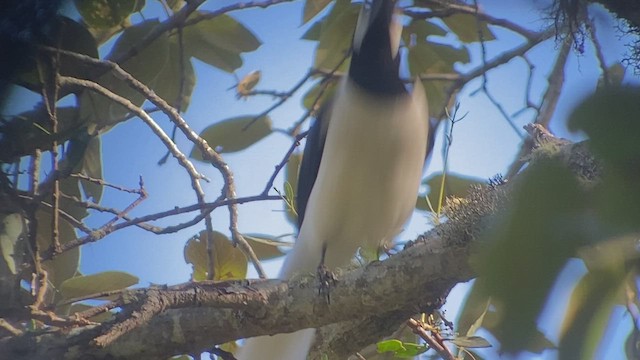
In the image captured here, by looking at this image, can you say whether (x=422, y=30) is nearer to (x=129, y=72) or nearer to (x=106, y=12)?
(x=129, y=72)

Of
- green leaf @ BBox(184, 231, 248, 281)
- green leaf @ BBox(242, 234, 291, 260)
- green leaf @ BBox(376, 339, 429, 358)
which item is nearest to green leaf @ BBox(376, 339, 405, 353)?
green leaf @ BBox(376, 339, 429, 358)

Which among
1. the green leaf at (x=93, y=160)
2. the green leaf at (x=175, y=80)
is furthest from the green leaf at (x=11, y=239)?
the green leaf at (x=175, y=80)

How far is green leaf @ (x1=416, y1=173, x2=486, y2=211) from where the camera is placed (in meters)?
1.51

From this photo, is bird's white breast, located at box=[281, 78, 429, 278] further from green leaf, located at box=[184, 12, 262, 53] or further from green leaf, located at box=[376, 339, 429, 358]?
green leaf, located at box=[376, 339, 429, 358]

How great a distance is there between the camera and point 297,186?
2086mm

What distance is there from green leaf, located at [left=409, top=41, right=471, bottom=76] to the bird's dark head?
84mm

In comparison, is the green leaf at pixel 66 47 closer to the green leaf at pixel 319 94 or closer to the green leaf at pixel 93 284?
the green leaf at pixel 93 284

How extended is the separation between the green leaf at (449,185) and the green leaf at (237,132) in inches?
16.5

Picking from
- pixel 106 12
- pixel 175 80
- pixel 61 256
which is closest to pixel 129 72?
pixel 175 80

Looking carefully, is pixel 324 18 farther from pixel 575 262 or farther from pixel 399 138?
pixel 575 262

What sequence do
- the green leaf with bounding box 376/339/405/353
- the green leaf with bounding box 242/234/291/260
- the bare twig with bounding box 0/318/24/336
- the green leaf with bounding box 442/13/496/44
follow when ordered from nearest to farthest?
the bare twig with bounding box 0/318/24/336, the green leaf with bounding box 376/339/405/353, the green leaf with bounding box 442/13/496/44, the green leaf with bounding box 242/234/291/260

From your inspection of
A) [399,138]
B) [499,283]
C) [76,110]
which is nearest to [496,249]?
[499,283]

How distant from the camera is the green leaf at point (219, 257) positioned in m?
1.71

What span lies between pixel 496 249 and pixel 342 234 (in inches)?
69.9
